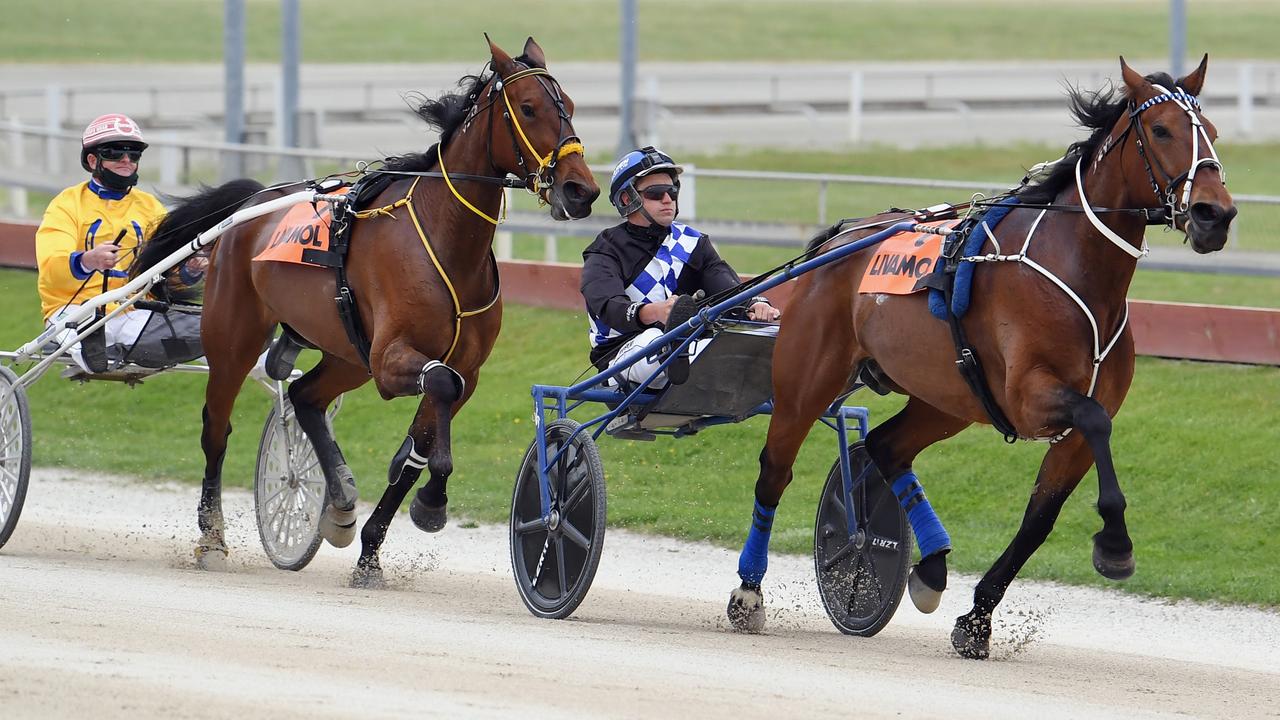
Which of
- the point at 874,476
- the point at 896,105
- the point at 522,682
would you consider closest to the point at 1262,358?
the point at 874,476

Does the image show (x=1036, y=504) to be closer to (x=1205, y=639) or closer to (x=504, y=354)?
(x=1205, y=639)

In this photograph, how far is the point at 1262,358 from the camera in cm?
987

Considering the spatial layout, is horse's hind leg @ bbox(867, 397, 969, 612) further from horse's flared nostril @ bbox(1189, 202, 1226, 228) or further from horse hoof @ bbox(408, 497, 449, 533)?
horse hoof @ bbox(408, 497, 449, 533)

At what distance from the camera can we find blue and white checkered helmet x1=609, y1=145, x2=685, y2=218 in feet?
22.5

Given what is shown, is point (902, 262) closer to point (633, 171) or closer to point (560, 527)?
point (633, 171)

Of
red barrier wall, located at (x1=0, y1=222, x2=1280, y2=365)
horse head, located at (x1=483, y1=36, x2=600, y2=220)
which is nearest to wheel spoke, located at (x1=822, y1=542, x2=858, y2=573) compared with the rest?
horse head, located at (x1=483, y1=36, x2=600, y2=220)

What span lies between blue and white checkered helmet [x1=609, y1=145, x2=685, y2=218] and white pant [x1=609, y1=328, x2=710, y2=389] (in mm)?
468

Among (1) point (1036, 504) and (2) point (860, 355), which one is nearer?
(1) point (1036, 504)

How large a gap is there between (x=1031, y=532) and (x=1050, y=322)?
Result: 733 mm

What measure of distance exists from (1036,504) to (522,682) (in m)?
1.96

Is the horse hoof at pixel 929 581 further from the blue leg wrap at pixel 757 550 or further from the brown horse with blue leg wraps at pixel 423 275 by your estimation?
the brown horse with blue leg wraps at pixel 423 275

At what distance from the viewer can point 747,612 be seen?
21.8 feet

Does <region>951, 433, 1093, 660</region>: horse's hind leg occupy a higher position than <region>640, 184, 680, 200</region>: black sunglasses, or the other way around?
<region>640, 184, 680, 200</region>: black sunglasses

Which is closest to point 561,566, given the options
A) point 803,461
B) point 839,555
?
point 839,555
